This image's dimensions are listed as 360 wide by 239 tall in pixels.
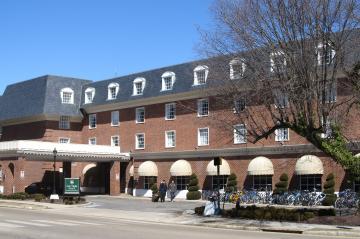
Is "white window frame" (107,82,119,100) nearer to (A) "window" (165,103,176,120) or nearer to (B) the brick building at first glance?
(B) the brick building

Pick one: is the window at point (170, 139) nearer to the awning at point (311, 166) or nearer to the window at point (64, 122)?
the window at point (64, 122)

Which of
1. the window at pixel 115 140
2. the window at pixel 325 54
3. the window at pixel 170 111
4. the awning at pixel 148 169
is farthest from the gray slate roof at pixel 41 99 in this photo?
the window at pixel 325 54

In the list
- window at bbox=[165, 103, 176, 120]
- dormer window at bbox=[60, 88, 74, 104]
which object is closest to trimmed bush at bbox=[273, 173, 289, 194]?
window at bbox=[165, 103, 176, 120]

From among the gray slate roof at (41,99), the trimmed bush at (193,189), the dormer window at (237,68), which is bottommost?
the trimmed bush at (193,189)

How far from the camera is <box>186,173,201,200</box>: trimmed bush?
4969 cm

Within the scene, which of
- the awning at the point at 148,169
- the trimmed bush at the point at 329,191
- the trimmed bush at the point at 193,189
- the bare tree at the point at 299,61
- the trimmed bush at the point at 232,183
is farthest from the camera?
the awning at the point at 148,169

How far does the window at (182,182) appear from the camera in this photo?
173ft

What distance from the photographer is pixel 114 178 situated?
5812 cm

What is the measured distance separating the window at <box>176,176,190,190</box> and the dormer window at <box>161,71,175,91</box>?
357 inches

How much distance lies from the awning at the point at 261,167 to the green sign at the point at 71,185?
14099 millimetres

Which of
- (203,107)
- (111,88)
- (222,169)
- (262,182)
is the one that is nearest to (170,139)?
(203,107)

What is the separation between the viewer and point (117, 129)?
60469 millimetres

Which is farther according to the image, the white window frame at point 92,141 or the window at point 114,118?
the white window frame at point 92,141

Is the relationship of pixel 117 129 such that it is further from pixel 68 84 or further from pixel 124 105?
pixel 68 84
